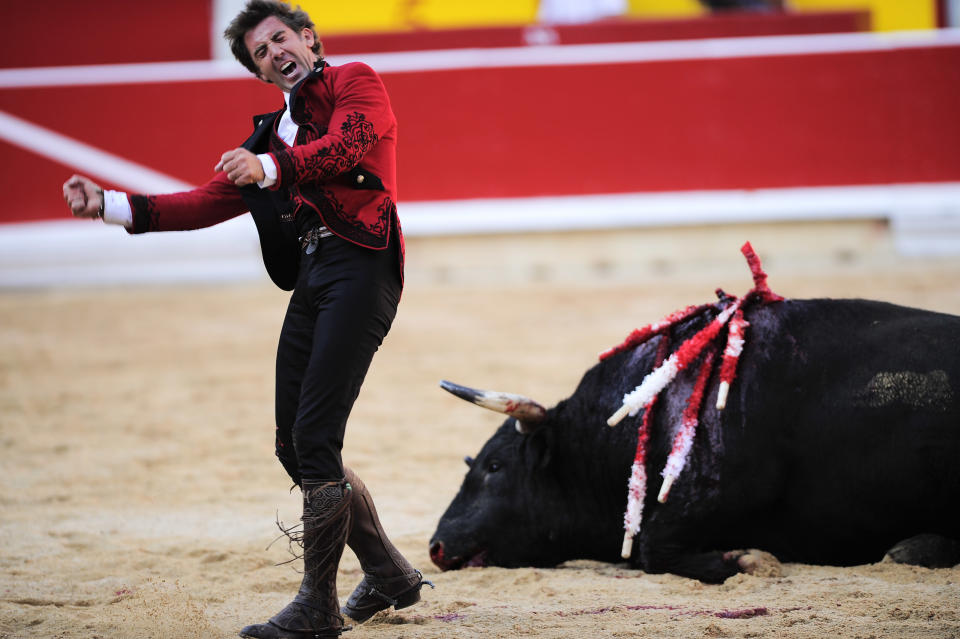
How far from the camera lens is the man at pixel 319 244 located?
8.97 ft

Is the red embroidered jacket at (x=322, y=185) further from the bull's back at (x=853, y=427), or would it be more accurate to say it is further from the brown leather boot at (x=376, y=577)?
the bull's back at (x=853, y=427)

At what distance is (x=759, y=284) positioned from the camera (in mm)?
3594

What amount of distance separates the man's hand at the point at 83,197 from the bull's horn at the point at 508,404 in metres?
1.08

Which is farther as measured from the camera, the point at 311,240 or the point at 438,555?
the point at 438,555

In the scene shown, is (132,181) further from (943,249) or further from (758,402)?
(758,402)

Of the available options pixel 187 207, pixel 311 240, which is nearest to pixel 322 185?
pixel 311 240

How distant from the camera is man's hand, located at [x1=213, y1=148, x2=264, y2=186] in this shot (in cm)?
256

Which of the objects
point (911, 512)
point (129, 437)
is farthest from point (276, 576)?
point (129, 437)

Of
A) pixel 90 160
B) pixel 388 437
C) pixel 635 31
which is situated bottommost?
pixel 388 437

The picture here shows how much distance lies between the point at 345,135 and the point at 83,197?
27.2 inches

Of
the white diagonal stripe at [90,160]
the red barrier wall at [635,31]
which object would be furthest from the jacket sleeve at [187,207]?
the white diagonal stripe at [90,160]

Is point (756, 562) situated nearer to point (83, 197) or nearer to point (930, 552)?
point (930, 552)

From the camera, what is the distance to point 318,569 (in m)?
2.78

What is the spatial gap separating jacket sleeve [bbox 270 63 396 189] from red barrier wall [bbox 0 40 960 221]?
7496 mm
